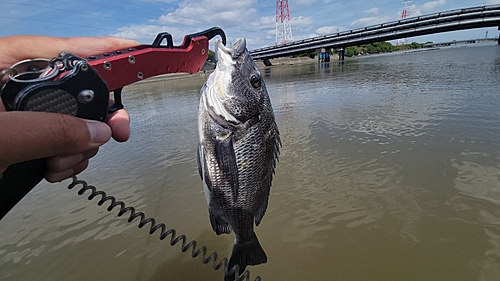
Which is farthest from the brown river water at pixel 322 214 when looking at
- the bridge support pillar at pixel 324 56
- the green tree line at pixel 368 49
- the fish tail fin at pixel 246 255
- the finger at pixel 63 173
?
the green tree line at pixel 368 49

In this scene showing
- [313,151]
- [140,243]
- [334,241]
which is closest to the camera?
[334,241]

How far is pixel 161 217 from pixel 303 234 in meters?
2.32

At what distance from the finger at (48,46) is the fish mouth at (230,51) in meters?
0.80

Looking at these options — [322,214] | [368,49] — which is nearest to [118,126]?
[322,214]

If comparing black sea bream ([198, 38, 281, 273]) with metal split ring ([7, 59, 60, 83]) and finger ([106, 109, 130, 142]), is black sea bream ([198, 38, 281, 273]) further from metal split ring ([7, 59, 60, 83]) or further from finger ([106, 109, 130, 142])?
metal split ring ([7, 59, 60, 83])

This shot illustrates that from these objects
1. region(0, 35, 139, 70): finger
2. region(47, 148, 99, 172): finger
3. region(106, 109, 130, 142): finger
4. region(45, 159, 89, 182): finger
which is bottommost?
region(45, 159, 89, 182): finger

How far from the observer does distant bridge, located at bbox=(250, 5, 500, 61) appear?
38312mm

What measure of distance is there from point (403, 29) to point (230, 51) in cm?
5064

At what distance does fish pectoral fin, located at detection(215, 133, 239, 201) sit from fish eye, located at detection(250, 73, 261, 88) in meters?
0.41

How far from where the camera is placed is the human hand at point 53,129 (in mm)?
1162

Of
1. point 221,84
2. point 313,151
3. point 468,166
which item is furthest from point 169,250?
point 468,166

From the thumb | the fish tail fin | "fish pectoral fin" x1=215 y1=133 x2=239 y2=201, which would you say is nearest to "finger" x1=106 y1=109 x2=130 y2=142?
the thumb

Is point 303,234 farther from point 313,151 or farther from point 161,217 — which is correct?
point 313,151

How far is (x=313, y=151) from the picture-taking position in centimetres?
604
